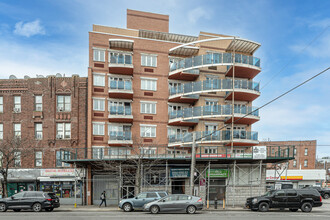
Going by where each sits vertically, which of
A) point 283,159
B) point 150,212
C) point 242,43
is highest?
point 242,43

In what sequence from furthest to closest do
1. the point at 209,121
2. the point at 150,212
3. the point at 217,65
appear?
1. the point at 209,121
2. the point at 217,65
3. the point at 150,212

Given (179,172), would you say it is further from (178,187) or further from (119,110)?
(119,110)

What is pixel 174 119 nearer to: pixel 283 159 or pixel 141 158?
pixel 141 158

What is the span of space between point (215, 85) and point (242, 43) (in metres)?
6.33

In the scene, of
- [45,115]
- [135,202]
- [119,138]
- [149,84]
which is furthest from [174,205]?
[45,115]

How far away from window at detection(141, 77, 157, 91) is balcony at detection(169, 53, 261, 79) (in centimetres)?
216

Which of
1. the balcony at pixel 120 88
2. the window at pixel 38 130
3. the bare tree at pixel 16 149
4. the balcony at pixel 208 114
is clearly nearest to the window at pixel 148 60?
the balcony at pixel 120 88

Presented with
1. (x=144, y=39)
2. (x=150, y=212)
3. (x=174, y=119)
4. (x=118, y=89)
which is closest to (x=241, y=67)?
(x=174, y=119)

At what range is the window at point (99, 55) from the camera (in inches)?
1206

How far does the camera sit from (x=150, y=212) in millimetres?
19578

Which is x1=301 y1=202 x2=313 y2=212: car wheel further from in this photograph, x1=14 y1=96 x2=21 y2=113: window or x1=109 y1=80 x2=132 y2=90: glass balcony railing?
x1=14 y1=96 x2=21 y2=113: window

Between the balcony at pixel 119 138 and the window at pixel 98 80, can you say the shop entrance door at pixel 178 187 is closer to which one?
the balcony at pixel 119 138

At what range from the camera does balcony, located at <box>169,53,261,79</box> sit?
1160 inches

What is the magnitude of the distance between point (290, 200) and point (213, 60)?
15.3 metres
